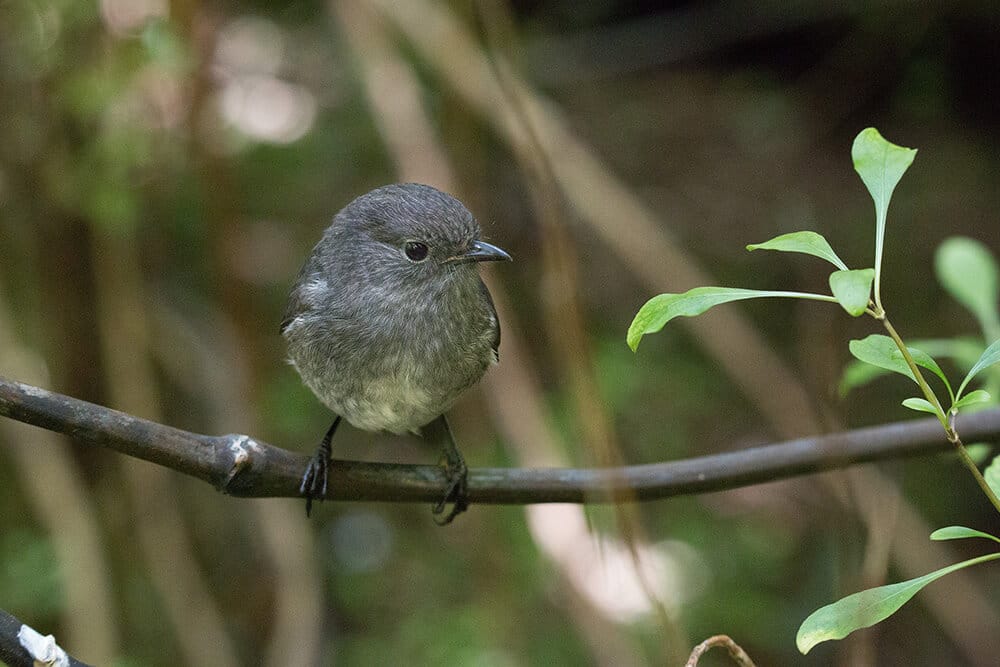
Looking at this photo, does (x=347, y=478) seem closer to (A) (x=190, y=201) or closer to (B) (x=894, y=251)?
(A) (x=190, y=201)

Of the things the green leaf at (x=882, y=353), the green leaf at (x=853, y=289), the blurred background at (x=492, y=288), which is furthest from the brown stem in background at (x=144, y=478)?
the green leaf at (x=853, y=289)

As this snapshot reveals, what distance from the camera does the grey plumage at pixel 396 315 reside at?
2.61m

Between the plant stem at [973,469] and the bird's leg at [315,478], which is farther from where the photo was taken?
the bird's leg at [315,478]

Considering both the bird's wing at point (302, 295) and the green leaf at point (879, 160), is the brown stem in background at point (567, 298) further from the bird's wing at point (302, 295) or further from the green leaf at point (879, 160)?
the bird's wing at point (302, 295)

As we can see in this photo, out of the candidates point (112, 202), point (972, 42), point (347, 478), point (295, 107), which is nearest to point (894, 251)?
point (972, 42)

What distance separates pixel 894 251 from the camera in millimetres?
5902

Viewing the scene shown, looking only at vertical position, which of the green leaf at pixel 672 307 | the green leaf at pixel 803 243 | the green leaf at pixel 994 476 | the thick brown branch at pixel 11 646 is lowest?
the green leaf at pixel 994 476

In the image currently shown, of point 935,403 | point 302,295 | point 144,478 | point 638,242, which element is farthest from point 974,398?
point 144,478

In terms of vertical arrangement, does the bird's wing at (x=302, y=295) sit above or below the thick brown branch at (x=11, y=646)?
above

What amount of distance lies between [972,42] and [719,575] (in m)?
3.87

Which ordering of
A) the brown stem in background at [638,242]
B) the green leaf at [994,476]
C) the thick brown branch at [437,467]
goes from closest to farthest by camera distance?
the green leaf at [994,476] < the thick brown branch at [437,467] < the brown stem in background at [638,242]

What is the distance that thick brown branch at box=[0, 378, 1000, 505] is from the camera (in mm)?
1605

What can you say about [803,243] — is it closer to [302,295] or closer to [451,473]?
[451,473]

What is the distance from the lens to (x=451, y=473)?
2303 millimetres
